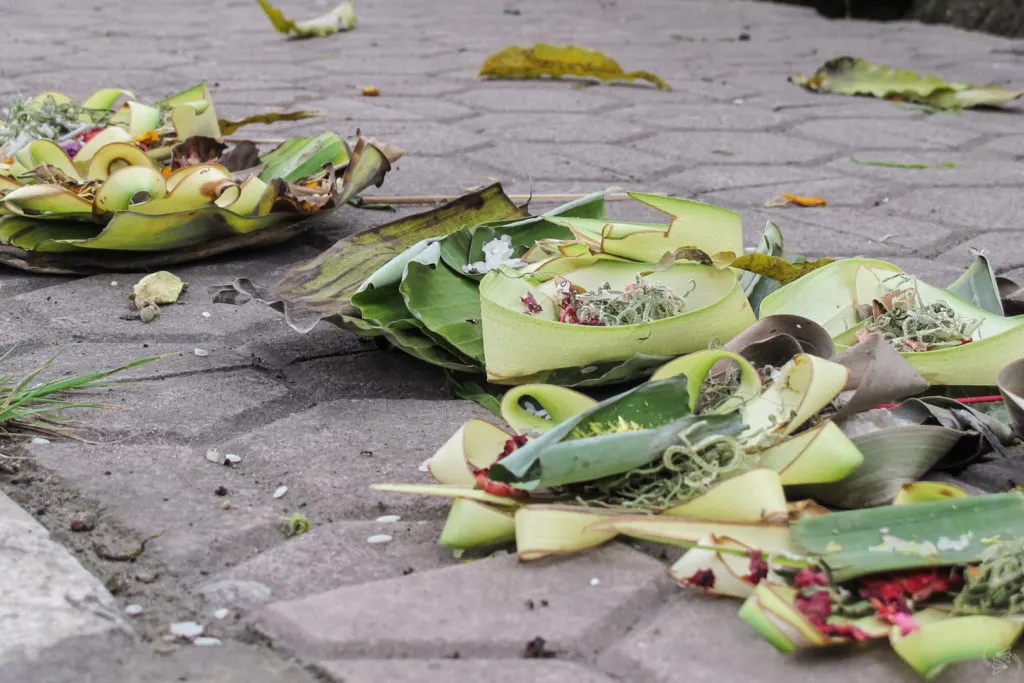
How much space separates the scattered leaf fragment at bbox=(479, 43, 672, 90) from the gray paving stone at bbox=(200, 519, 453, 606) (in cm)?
304

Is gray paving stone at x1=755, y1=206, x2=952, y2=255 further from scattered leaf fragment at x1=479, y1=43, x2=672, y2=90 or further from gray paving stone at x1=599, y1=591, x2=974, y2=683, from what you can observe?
scattered leaf fragment at x1=479, y1=43, x2=672, y2=90

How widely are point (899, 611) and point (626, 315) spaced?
0.56 metres

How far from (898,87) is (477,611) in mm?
3366

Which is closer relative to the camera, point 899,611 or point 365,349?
point 899,611

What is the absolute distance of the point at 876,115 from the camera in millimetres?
3607

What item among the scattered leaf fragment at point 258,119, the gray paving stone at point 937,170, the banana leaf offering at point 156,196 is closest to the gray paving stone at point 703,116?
the gray paving stone at point 937,170

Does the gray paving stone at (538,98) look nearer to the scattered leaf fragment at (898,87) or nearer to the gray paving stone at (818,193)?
the scattered leaf fragment at (898,87)

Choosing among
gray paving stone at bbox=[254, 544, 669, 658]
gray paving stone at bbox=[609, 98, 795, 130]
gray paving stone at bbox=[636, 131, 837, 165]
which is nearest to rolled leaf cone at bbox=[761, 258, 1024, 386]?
gray paving stone at bbox=[254, 544, 669, 658]

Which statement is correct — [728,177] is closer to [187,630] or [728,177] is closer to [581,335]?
[581,335]

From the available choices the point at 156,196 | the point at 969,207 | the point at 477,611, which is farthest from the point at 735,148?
the point at 477,611

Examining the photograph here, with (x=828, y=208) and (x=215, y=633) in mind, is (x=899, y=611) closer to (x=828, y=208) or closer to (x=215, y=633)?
(x=215, y=633)

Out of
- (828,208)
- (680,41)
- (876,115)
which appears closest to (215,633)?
(828,208)

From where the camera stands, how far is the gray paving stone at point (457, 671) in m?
0.91

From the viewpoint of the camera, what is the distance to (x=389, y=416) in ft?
4.74
